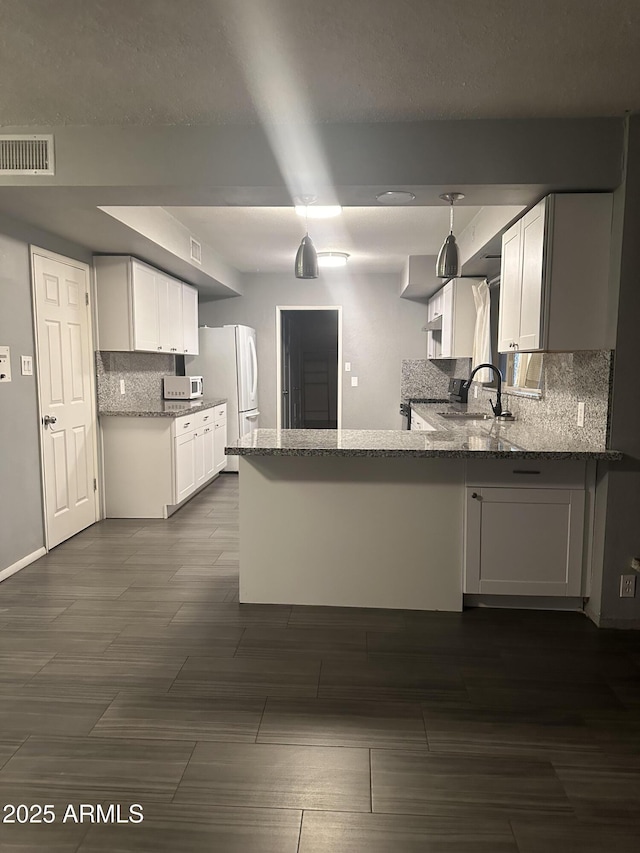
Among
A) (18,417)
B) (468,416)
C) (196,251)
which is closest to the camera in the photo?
(18,417)

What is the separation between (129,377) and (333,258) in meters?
2.43

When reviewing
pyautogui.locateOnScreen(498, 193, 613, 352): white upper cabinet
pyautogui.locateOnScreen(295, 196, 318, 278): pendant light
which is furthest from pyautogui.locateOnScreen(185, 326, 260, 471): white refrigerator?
pyautogui.locateOnScreen(498, 193, 613, 352): white upper cabinet

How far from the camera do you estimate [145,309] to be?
16.2 ft

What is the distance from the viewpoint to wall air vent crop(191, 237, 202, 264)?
512 cm

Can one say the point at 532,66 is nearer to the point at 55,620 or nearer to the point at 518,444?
the point at 518,444

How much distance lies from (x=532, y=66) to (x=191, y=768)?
110 inches

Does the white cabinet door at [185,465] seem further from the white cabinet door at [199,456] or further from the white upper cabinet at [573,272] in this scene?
the white upper cabinet at [573,272]

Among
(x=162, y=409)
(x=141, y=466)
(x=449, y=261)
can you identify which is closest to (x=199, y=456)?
(x=162, y=409)

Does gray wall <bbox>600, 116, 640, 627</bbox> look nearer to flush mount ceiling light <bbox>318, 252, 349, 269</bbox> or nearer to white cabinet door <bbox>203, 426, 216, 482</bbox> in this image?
flush mount ceiling light <bbox>318, 252, 349, 269</bbox>

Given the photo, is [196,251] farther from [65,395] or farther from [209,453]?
[209,453]

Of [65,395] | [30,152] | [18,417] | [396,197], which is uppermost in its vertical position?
[30,152]

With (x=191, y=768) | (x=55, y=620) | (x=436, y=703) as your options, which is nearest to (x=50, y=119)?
(x=55, y=620)

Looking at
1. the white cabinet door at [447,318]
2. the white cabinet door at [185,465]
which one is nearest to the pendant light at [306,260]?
the white cabinet door at [185,465]

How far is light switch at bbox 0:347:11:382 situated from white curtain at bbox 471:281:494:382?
3.60 metres
